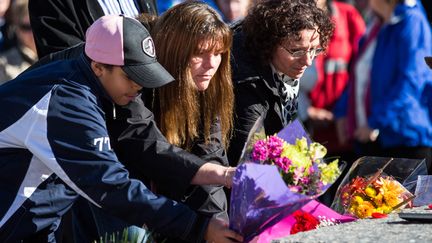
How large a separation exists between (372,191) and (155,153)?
88 centimetres

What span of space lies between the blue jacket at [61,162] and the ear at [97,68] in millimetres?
17

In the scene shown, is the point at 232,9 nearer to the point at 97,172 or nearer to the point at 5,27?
the point at 5,27

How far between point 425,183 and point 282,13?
3.48 feet

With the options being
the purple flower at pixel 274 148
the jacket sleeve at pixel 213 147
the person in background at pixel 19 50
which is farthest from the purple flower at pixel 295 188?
the person in background at pixel 19 50

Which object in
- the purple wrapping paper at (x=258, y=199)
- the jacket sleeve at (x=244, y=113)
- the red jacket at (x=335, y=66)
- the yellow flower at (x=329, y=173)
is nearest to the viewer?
the purple wrapping paper at (x=258, y=199)

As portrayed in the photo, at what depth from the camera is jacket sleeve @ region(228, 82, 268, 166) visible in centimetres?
489

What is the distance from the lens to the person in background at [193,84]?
4.48 m

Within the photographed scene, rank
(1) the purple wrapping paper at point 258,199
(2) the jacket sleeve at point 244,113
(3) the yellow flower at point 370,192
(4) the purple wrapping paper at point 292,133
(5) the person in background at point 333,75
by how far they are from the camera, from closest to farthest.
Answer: (1) the purple wrapping paper at point 258,199
(4) the purple wrapping paper at point 292,133
(3) the yellow flower at point 370,192
(2) the jacket sleeve at point 244,113
(5) the person in background at point 333,75

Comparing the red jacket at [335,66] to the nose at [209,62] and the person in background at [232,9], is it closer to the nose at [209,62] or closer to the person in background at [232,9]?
the person in background at [232,9]

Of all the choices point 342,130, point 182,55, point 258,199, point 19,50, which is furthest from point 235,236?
point 19,50

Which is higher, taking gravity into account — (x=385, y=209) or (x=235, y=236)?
(x=235, y=236)

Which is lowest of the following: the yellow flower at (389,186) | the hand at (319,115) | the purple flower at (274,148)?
the hand at (319,115)

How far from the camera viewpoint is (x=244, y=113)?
4906 mm

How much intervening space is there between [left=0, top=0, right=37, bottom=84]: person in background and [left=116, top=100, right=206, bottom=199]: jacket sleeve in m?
3.31
